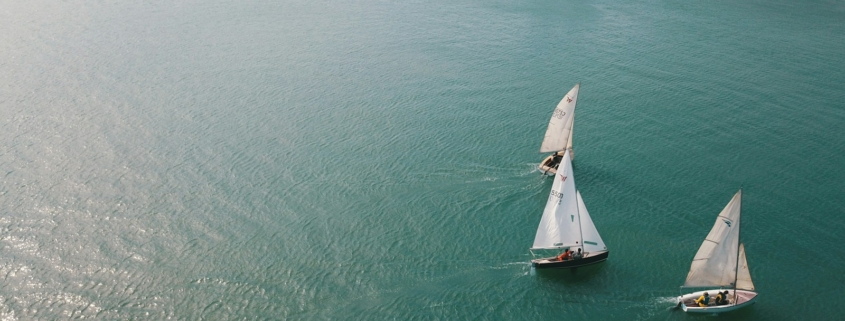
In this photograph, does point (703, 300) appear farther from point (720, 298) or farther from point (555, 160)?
point (555, 160)

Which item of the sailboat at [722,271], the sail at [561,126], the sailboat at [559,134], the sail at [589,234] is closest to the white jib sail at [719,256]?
the sailboat at [722,271]

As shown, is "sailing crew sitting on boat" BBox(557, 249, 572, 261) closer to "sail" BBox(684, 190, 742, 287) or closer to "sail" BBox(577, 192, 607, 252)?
"sail" BBox(577, 192, 607, 252)

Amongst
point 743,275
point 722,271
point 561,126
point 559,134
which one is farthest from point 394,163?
point 743,275

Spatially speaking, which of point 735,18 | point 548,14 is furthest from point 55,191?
point 735,18

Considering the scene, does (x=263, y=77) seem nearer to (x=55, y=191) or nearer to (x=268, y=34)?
(x=268, y=34)

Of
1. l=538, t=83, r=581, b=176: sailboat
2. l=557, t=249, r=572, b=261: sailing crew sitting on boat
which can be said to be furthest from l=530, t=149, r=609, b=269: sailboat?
l=538, t=83, r=581, b=176: sailboat

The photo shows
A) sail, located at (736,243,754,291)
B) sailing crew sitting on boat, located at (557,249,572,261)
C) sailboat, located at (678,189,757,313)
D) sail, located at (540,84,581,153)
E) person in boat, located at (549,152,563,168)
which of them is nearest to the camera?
sailboat, located at (678,189,757,313)
